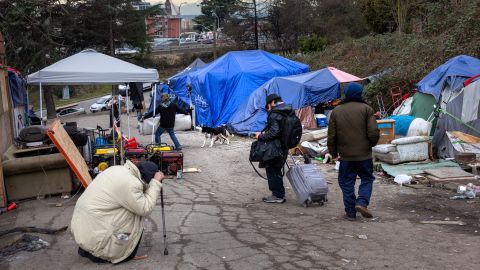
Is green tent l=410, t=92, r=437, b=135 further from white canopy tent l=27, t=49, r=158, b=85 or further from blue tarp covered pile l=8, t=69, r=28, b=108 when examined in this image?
blue tarp covered pile l=8, t=69, r=28, b=108

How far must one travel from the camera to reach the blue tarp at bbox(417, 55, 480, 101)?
12.7 m

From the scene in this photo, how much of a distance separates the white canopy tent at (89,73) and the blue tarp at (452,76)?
7.35 m

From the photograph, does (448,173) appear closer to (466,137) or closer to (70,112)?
(466,137)

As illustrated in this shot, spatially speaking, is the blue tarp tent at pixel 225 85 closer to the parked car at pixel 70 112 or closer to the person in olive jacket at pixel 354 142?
the person in olive jacket at pixel 354 142

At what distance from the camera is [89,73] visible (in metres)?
10.7

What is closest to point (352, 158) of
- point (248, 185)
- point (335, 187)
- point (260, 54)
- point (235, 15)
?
point (335, 187)

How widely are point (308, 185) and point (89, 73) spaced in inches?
224

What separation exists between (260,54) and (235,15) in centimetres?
2786

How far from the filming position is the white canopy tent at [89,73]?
34.6 ft

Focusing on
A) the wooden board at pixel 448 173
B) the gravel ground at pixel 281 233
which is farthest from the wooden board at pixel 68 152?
the wooden board at pixel 448 173

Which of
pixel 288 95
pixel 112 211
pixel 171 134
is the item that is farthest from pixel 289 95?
pixel 112 211

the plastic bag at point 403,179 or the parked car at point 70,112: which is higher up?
the plastic bag at point 403,179

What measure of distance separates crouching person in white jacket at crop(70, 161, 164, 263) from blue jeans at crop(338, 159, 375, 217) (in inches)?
109

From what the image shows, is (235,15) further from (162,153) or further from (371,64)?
(162,153)
